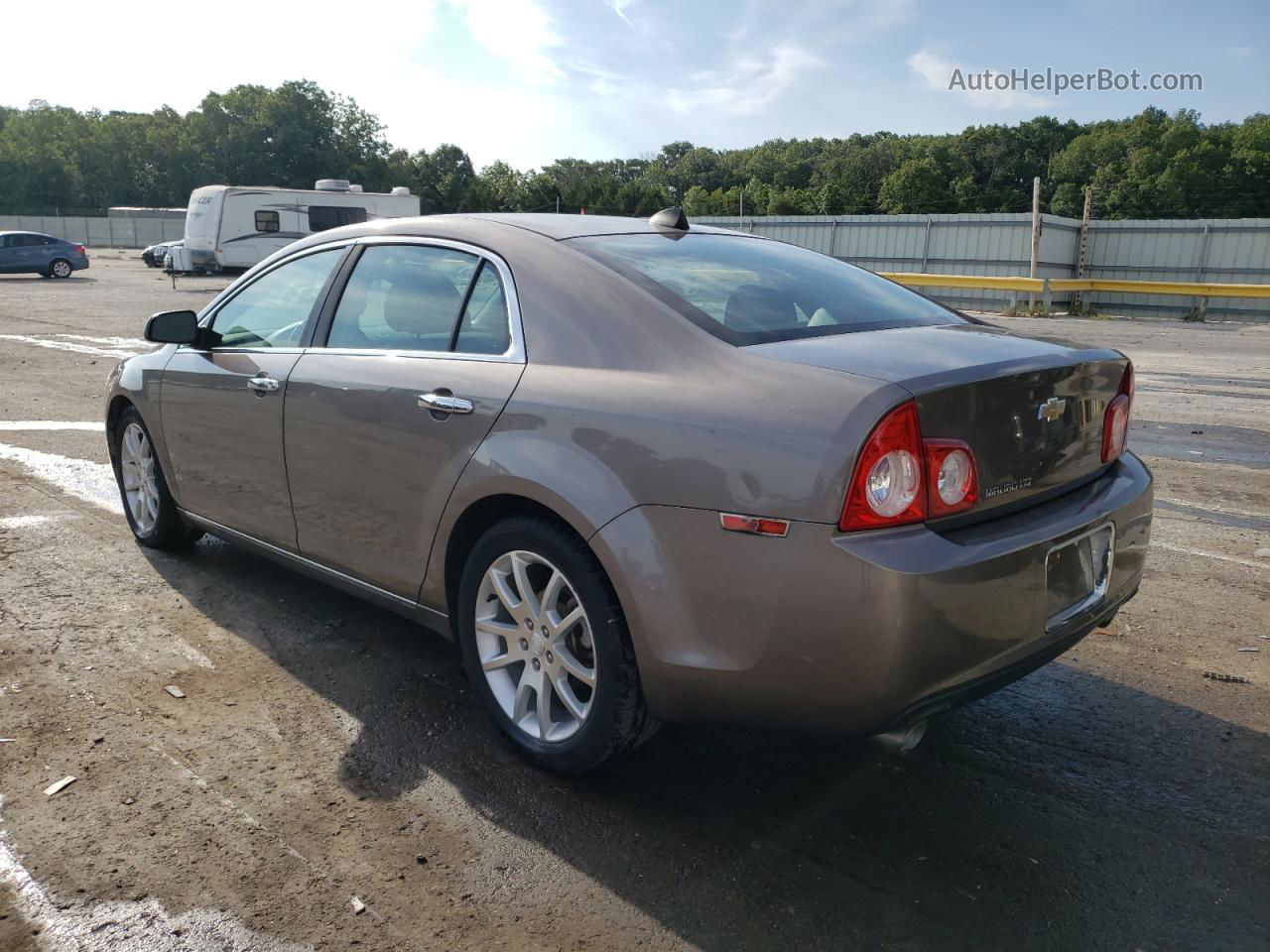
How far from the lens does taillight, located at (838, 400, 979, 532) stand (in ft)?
7.56

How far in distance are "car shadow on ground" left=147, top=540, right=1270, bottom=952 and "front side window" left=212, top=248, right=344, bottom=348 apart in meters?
1.32

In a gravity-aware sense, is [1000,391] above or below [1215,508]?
above

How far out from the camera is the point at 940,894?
2445 millimetres

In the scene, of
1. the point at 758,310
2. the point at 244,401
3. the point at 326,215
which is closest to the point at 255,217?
the point at 326,215

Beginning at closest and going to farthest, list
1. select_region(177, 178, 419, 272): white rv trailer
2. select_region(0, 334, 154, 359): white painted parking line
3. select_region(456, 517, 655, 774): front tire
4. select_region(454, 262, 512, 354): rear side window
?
select_region(456, 517, 655, 774): front tire → select_region(454, 262, 512, 354): rear side window → select_region(0, 334, 154, 359): white painted parking line → select_region(177, 178, 419, 272): white rv trailer

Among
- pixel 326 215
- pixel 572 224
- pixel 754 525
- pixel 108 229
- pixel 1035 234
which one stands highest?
pixel 108 229

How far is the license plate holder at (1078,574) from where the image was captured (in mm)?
2598

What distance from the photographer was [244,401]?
157 inches

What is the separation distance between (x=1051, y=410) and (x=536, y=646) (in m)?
1.57

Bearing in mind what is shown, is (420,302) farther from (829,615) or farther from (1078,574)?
(1078,574)

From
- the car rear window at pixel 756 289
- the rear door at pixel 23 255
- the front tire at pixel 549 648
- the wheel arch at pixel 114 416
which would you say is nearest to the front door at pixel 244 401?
the wheel arch at pixel 114 416

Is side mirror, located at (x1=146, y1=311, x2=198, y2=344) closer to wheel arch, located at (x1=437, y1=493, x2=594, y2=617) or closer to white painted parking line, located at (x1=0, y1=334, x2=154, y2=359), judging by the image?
wheel arch, located at (x1=437, y1=493, x2=594, y2=617)

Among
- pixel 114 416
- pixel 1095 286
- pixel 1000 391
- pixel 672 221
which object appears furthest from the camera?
pixel 1095 286

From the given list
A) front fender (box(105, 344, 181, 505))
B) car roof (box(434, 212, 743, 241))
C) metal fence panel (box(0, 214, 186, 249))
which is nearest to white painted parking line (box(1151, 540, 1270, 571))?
car roof (box(434, 212, 743, 241))
